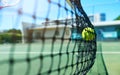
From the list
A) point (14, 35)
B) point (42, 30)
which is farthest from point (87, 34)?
point (14, 35)

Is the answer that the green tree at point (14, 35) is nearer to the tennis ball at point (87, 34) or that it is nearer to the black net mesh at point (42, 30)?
the black net mesh at point (42, 30)

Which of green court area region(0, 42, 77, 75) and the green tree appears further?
green court area region(0, 42, 77, 75)

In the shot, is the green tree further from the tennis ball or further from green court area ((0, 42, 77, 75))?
the tennis ball

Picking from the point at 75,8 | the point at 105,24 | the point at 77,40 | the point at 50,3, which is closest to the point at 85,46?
the point at 77,40

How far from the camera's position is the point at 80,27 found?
2.93m

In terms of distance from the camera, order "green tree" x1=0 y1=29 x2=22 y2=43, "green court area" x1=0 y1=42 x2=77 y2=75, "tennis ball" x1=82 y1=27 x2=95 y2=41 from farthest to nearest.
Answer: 1. "tennis ball" x1=82 y1=27 x2=95 y2=41
2. "green court area" x1=0 y1=42 x2=77 y2=75
3. "green tree" x1=0 y1=29 x2=22 y2=43

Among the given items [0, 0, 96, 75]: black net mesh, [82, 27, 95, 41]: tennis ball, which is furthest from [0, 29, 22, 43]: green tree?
[82, 27, 95, 41]: tennis ball

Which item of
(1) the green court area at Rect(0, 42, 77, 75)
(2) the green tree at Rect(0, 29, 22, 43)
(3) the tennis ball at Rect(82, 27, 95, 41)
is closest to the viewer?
(2) the green tree at Rect(0, 29, 22, 43)

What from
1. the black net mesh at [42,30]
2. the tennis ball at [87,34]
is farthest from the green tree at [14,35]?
the tennis ball at [87,34]

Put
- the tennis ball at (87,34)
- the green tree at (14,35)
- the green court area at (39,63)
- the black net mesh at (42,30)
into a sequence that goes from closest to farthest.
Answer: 1. the green tree at (14,35)
2. the black net mesh at (42,30)
3. the green court area at (39,63)
4. the tennis ball at (87,34)

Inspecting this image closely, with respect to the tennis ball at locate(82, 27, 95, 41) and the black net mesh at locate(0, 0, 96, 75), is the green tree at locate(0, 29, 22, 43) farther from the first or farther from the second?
the tennis ball at locate(82, 27, 95, 41)

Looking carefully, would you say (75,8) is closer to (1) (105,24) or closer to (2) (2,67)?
(2) (2,67)

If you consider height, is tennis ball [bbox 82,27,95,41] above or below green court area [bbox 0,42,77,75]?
above

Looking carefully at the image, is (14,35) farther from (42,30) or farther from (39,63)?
(39,63)
